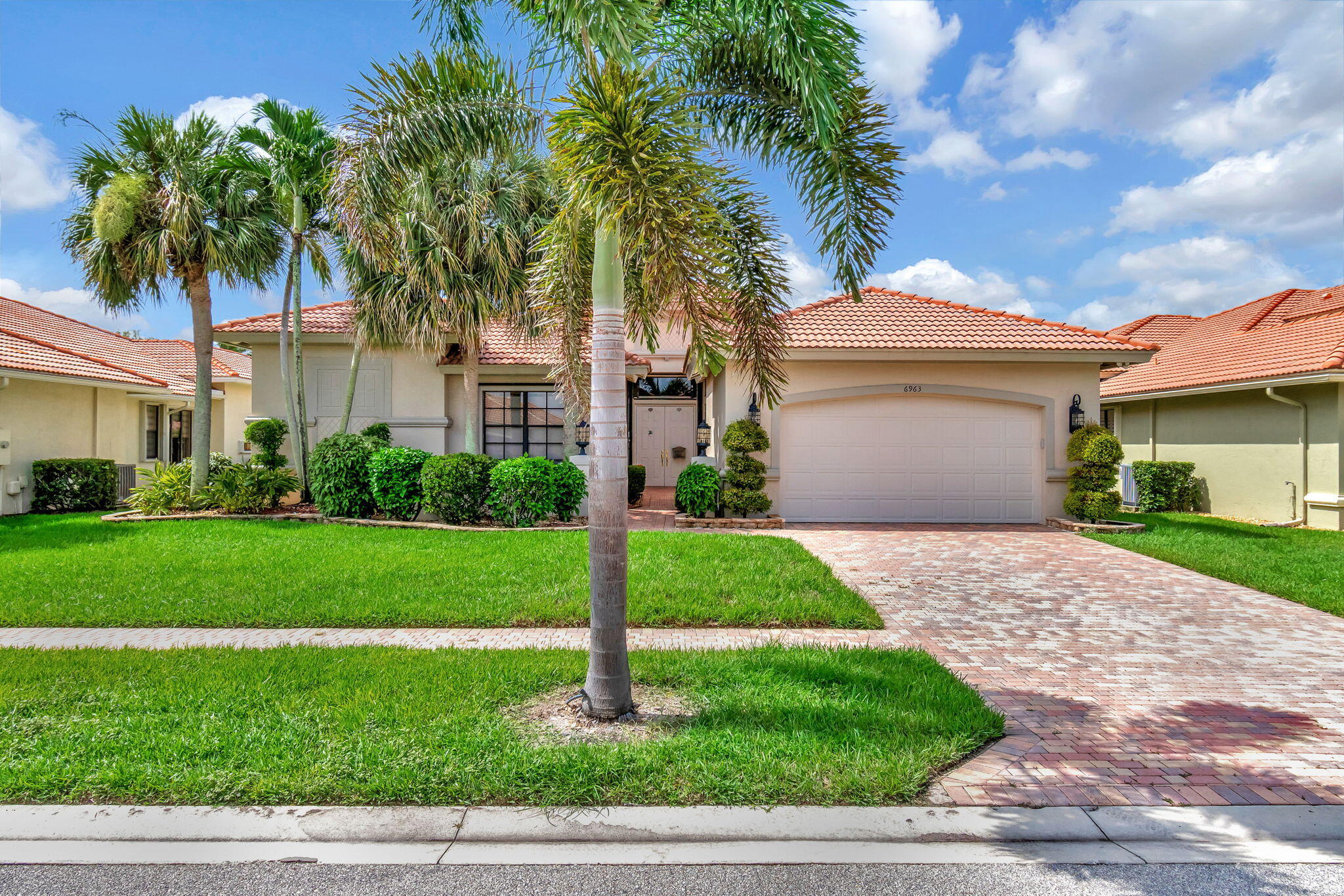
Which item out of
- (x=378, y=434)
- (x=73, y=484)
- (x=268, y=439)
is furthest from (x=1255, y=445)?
(x=73, y=484)

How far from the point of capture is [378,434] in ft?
46.6

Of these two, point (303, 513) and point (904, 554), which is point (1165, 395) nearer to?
point (904, 554)

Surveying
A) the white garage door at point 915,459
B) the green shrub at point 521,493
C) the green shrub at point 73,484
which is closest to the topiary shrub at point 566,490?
the green shrub at point 521,493

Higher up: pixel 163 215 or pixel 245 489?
pixel 163 215

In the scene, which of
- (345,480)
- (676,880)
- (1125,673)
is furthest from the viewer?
(345,480)

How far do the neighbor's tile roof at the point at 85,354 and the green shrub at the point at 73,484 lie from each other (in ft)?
6.01

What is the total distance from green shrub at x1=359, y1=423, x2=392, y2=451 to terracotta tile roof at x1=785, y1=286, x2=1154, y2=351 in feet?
26.1

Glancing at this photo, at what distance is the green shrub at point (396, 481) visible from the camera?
12.7 m

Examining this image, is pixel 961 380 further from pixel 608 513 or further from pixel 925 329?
pixel 608 513

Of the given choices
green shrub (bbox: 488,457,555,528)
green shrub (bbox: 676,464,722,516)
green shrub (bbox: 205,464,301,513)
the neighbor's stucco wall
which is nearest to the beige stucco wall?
the neighbor's stucco wall

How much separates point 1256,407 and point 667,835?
1678cm

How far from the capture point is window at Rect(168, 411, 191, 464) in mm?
19922

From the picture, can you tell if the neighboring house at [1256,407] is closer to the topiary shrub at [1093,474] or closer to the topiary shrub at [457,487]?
the topiary shrub at [1093,474]

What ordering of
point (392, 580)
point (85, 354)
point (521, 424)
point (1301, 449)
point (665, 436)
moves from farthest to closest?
point (665, 436)
point (85, 354)
point (521, 424)
point (1301, 449)
point (392, 580)
